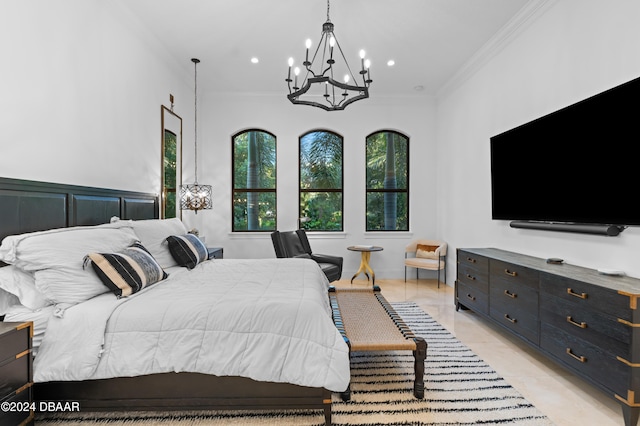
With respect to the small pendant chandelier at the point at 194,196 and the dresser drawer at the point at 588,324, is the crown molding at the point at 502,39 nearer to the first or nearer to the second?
the dresser drawer at the point at 588,324

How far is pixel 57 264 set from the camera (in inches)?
73.2

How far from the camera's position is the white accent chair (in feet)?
16.6

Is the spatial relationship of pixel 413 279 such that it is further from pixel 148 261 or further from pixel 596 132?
pixel 148 261

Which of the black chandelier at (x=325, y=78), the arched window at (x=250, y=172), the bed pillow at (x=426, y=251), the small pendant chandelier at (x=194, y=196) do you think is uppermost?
→ the black chandelier at (x=325, y=78)

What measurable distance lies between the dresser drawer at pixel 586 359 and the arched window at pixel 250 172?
14.0 ft

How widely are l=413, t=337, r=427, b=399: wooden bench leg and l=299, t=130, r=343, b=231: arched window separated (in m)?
3.77

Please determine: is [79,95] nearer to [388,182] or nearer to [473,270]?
[473,270]

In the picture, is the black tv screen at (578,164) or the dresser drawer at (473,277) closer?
the black tv screen at (578,164)

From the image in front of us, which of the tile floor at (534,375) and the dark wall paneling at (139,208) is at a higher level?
the dark wall paneling at (139,208)

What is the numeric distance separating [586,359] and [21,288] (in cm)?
325

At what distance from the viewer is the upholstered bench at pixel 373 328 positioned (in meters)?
2.06

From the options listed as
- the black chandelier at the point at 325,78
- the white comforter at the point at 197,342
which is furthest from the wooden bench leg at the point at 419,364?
the black chandelier at the point at 325,78

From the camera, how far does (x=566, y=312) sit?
2268 mm

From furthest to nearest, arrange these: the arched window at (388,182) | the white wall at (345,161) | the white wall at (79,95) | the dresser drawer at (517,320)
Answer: the arched window at (388,182), the white wall at (345,161), the dresser drawer at (517,320), the white wall at (79,95)
